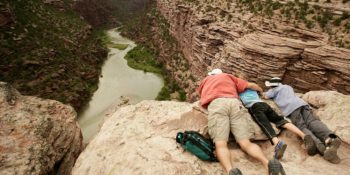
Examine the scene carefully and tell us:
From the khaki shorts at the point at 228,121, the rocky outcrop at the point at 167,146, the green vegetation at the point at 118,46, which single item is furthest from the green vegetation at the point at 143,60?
the khaki shorts at the point at 228,121

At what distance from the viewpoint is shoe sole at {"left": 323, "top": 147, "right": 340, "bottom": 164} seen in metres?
5.62

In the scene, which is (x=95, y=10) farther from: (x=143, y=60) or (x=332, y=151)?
(x=332, y=151)

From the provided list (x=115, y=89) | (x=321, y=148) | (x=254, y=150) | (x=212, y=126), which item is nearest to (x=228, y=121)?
(x=212, y=126)

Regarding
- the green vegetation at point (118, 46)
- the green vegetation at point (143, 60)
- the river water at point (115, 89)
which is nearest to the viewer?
the river water at point (115, 89)

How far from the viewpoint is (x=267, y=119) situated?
6461 millimetres

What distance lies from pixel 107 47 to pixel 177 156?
5788 cm

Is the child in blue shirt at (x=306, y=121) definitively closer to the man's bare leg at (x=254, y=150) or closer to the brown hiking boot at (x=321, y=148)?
the brown hiking boot at (x=321, y=148)

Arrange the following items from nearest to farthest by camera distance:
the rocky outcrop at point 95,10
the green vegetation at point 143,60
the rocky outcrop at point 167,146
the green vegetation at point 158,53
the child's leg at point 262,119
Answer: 1. the rocky outcrop at point 167,146
2. the child's leg at point 262,119
3. the green vegetation at point 158,53
4. the green vegetation at point 143,60
5. the rocky outcrop at point 95,10

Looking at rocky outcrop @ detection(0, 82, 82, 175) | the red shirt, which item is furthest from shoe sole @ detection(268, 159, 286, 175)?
rocky outcrop @ detection(0, 82, 82, 175)

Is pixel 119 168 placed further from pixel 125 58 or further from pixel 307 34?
pixel 125 58

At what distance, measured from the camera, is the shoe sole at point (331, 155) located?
18.4 ft

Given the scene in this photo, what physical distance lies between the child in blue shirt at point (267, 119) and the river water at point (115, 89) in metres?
23.3

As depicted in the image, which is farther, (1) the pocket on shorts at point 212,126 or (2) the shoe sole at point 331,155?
(1) the pocket on shorts at point 212,126

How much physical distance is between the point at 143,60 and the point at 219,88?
4335cm
